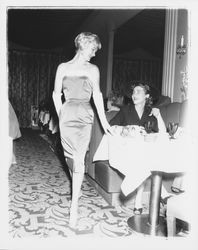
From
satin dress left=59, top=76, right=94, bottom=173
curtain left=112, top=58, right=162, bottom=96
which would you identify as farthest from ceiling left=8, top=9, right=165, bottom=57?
satin dress left=59, top=76, right=94, bottom=173

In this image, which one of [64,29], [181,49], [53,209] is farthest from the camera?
[64,29]

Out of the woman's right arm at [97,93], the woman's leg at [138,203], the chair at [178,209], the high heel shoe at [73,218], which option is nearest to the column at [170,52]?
the woman's leg at [138,203]

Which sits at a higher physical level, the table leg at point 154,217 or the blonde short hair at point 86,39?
the blonde short hair at point 86,39

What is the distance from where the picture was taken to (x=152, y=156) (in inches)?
87.4

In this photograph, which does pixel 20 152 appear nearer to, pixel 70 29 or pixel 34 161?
pixel 34 161

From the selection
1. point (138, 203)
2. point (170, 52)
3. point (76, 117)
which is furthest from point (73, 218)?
point (170, 52)

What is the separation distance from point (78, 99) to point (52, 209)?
120cm

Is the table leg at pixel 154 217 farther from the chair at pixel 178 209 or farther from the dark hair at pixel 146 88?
the dark hair at pixel 146 88

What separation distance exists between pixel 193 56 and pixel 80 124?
42.3 inches

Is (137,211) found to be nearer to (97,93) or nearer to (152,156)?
(152,156)

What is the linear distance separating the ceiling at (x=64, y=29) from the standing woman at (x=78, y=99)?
4.62 m

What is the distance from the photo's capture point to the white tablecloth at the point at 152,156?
2.21 metres

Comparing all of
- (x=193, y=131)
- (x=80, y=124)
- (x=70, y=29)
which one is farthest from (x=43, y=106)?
(x=193, y=131)
